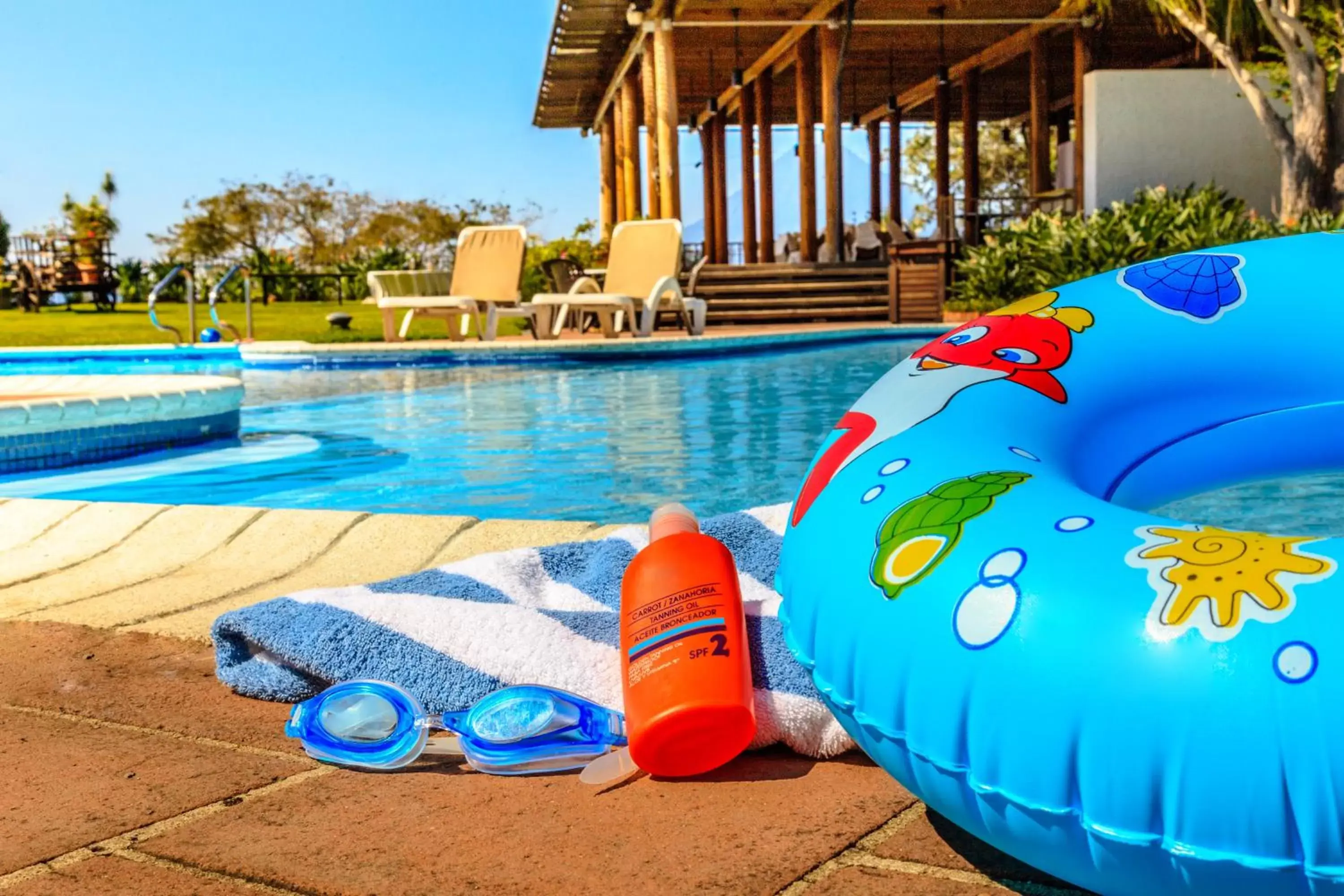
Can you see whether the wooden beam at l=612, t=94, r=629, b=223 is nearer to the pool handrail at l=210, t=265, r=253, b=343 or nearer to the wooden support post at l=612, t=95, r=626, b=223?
the wooden support post at l=612, t=95, r=626, b=223

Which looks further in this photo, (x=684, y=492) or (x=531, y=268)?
(x=531, y=268)

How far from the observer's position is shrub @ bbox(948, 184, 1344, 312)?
10461 millimetres

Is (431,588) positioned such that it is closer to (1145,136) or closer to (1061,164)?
(1145,136)

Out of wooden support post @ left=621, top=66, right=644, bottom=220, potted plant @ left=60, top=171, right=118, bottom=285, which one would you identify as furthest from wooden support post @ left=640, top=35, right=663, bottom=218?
potted plant @ left=60, top=171, right=118, bottom=285

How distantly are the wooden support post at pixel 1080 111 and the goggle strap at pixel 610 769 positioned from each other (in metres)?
12.6

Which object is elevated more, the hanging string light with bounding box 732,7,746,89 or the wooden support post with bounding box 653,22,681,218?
the hanging string light with bounding box 732,7,746,89

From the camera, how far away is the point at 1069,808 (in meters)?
1.04

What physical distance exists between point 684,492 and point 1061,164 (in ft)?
43.2

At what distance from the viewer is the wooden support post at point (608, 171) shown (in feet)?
67.7

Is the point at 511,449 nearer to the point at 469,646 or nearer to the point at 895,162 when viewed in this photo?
the point at 469,646

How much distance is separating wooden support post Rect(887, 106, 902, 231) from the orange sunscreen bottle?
19800mm

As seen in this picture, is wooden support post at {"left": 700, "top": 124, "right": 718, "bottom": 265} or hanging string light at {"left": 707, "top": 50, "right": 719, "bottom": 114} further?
wooden support post at {"left": 700, "top": 124, "right": 718, "bottom": 265}

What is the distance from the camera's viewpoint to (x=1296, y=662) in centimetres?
96

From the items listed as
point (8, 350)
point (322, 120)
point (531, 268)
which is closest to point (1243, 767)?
point (8, 350)
